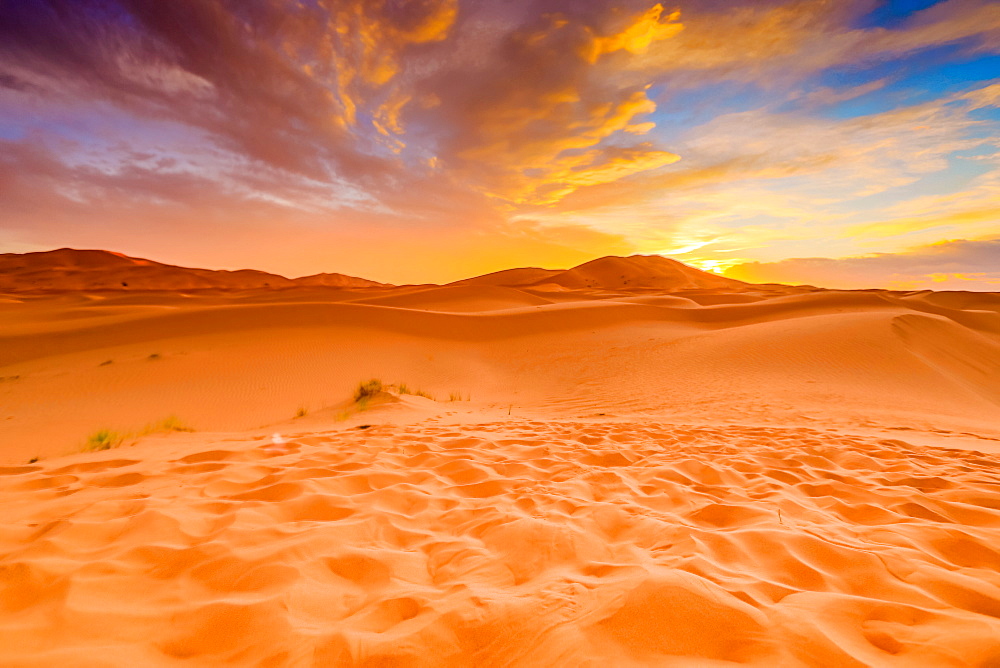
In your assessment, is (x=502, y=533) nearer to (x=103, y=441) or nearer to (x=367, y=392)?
(x=103, y=441)

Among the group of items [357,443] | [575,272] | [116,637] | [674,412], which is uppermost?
[575,272]

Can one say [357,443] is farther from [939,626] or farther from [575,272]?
[575,272]

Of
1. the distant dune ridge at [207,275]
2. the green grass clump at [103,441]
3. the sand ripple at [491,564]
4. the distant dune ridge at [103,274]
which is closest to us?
the sand ripple at [491,564]

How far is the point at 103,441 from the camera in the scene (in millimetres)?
5832

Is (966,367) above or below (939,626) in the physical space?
below

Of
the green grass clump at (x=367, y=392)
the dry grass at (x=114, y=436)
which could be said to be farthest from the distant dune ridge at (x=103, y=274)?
the dry grass at (x=114, y=436)

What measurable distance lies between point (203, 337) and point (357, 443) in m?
12.7

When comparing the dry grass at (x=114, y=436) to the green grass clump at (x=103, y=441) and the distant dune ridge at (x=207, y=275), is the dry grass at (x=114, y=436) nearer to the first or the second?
the green grass clump at (x=103, y=441)

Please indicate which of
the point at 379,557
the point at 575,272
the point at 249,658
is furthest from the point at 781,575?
the point at 575,272

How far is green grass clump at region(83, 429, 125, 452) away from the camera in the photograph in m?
5.55

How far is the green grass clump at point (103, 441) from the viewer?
5547mm

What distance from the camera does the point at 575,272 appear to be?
74688 mm

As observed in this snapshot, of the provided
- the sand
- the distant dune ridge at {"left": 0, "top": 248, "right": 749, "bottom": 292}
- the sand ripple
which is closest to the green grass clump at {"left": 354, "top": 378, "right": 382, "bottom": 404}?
the sand

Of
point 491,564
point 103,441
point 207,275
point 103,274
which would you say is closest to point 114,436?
point 103,441
